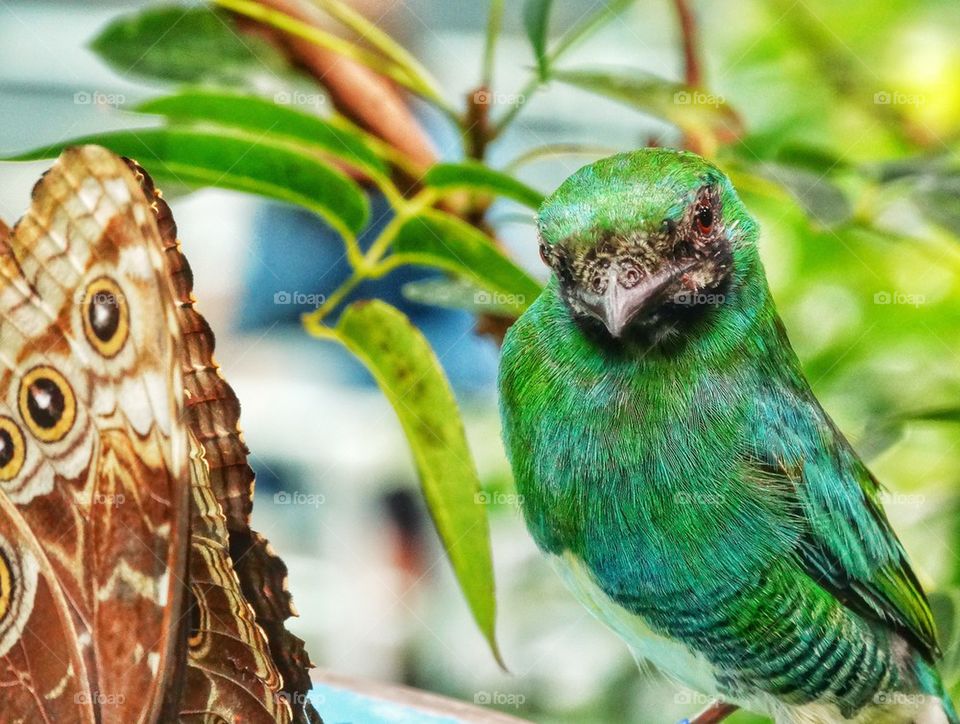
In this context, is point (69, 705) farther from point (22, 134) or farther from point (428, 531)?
point (22, 134)

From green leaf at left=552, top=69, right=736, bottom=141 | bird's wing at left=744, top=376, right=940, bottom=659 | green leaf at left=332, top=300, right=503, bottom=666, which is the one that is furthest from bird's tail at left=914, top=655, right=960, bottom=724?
green leaf at left=552, top=69, right=736, bottom=141

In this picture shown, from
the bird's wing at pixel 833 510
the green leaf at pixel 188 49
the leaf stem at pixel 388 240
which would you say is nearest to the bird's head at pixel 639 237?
the bird's wing at pixel 833 510

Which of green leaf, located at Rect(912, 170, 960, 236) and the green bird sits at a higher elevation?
green leaf, located at Rect(912, 170, 960, 236)

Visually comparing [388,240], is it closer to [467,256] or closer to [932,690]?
[467,256]

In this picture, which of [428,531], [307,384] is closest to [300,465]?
[307,384]

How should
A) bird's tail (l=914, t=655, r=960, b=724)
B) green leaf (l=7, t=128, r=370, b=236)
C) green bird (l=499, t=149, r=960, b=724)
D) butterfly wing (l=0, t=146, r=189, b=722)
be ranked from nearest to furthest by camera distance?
butterfly wing (l=0, t=146, r=189, b=722)
green bird (l=499, t=149, r=960, b=724)
bird's tail (l=914, t=655, r=960, b=724)
green leaf (l=7, t=128, r=370, b=236)

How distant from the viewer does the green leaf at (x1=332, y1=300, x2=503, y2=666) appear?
120cm

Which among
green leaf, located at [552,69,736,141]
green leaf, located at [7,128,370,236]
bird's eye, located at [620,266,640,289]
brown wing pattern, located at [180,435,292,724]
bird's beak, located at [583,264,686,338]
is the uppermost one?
green leaf, located at [552,69,736,141]

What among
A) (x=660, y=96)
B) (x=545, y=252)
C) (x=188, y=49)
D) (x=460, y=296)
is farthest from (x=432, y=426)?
(x=188, y=49)

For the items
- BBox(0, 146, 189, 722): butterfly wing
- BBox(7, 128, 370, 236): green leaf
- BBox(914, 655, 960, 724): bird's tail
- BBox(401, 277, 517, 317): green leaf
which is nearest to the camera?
BBox(0, 146, 189, 722): butterfly wing

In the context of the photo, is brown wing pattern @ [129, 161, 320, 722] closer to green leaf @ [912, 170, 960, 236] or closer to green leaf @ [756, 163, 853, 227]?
green leaf @ [756, 163, 853, 227]

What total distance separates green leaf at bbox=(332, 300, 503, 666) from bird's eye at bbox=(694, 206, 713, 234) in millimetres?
419

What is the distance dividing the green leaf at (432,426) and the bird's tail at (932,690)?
441 millimetres

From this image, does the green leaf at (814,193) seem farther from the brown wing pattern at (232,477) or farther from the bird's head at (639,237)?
the brown wing pattern at (232,477)
